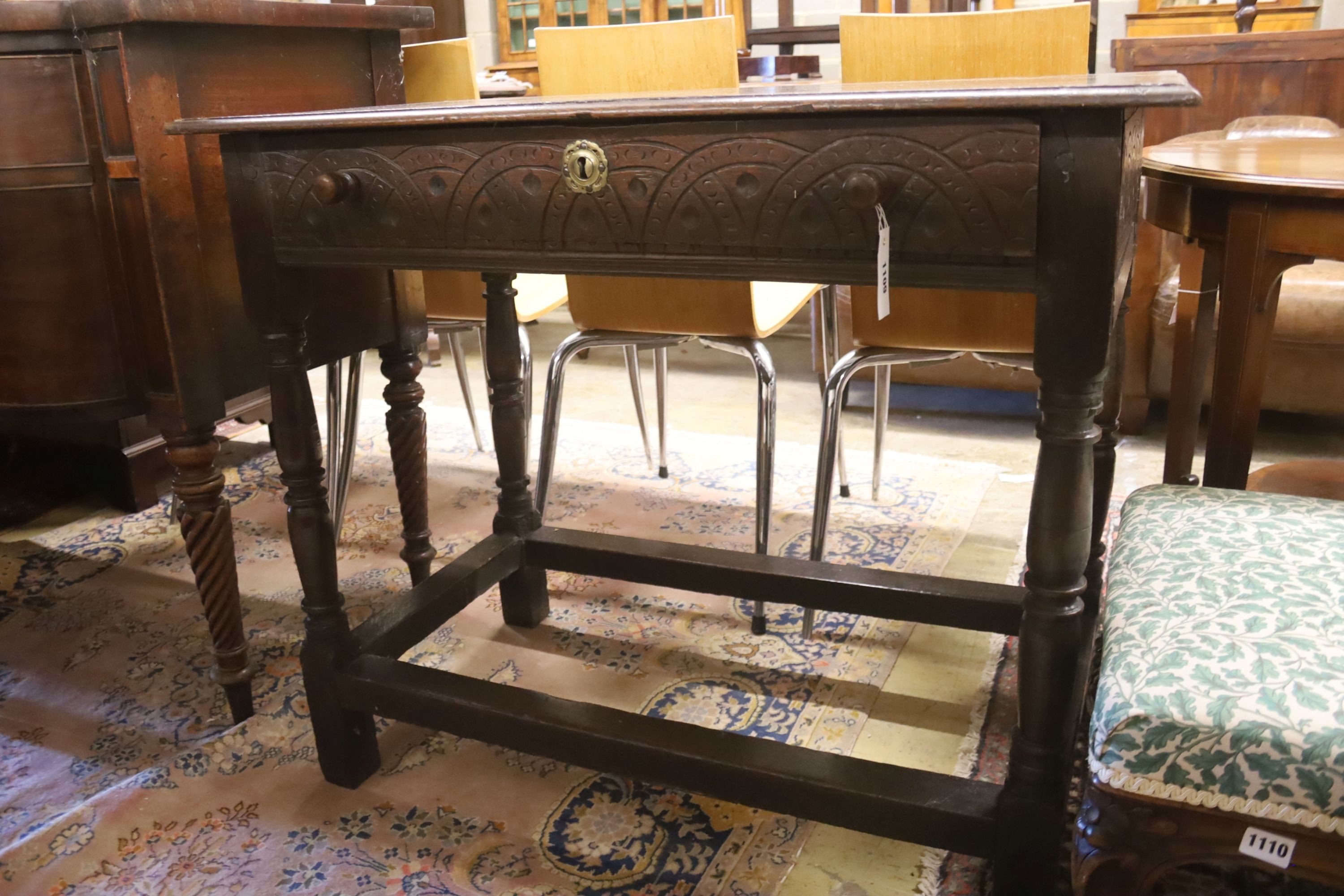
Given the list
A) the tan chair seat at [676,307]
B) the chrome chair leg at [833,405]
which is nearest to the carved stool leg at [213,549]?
the tan chair seat at [676,307]

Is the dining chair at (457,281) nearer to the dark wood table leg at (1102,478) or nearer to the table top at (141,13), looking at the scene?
the table top at (141,13)

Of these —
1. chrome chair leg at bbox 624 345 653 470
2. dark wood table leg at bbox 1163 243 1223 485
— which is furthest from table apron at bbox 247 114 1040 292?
chrome chair leg at bbox 624 345 653 470

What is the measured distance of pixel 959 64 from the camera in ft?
5.25

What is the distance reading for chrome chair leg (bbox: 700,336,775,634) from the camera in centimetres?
171

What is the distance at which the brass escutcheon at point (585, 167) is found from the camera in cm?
103

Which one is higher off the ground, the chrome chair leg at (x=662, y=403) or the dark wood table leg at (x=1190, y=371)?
the dark wood table leg at (x=1190, y=371)

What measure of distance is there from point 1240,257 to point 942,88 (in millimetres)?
614

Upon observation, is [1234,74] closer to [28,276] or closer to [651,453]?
[651,453]

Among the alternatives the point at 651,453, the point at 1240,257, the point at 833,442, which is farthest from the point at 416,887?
the point at 651,453

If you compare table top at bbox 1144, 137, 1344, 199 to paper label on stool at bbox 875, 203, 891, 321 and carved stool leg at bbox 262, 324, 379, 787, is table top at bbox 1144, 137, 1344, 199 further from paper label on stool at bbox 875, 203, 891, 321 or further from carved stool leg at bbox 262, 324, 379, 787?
carved stool leg at bbox 262, 324, 379, 787

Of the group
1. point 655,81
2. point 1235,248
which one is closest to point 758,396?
point 655,81

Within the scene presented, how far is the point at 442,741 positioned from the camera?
149 cm

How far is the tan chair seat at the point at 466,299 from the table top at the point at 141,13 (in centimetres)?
69

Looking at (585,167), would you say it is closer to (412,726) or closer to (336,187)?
(336,187)
